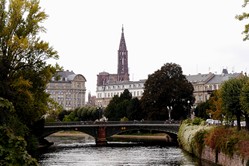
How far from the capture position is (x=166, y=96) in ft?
338

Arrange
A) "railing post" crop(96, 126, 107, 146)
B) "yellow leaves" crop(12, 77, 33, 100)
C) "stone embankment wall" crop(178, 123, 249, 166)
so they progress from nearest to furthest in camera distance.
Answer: "yellow leaves" crop(12, 77, 33, 100) → "stone embankment wall" crop(178, 123, 249, 166) → "railing post" crop(96, 126, 107, 146)

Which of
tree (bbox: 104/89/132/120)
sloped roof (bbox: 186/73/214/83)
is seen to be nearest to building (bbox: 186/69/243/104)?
sloped roof (bbox: 186/73/214/83)

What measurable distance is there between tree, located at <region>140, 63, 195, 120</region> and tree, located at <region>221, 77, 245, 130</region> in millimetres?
48017

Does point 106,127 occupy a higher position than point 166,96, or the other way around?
point 166,96

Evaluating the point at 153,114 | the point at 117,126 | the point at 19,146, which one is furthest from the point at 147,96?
the point at 19,146

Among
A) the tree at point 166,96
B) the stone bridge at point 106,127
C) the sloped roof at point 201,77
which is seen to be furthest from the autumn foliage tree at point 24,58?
the sloped roof at point 201,77

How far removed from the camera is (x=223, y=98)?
5206cm

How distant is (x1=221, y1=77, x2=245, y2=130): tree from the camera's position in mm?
50812

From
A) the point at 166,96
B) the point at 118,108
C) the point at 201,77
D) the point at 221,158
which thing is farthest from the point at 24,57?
the point at 201,77

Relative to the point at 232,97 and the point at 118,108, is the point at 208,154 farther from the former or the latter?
the point at 118,108

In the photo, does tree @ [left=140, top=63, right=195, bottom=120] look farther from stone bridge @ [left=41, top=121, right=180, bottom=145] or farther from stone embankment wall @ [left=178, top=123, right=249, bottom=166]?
stone embankment wall @ [left=178, top=123, right=249, bottom=166]

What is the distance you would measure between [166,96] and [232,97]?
5217 centimetres

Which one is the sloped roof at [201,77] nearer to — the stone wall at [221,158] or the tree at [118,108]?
the tree at [118,108]

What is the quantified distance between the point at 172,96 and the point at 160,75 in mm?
6094
